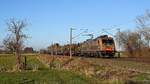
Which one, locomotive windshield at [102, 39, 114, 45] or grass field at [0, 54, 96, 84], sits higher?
locomotive windshield at [102, 39, 114, 45]

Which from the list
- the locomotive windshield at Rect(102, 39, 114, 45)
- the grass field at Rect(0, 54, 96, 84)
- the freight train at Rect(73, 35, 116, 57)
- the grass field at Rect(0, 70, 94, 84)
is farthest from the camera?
the locomotive windshield at Rect(102, 39, 114, 45)

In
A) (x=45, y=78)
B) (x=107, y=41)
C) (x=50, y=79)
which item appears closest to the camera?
(x=50, y=79)

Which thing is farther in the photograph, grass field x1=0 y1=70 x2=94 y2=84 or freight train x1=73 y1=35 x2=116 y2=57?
freight train x1=73 y1=35 x2=116 y2=57

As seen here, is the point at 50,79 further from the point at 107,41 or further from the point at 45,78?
the point at 107,41

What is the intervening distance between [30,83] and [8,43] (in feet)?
109

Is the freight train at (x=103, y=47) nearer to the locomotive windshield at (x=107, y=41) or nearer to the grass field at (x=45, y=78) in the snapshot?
the locomotive windshield at (x=107, y=41)

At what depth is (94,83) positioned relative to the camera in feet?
89.4

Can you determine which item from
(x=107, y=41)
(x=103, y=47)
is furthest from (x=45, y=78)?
(x=107, y=41)

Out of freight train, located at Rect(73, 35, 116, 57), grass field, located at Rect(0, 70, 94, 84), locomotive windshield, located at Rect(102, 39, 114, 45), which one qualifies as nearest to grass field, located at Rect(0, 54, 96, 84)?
grass field, located at Rect(0, 70, 94, 84)

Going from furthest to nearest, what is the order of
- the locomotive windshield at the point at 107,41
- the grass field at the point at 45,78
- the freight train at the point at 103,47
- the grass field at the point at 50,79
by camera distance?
the locomotive windshield at the point at 107,41, the freight train at the point at 103,47, the grass field at the point at 45,78, the grass field at the point at 50,79

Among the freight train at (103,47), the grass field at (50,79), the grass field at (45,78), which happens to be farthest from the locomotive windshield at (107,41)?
the grass field at (50,79)

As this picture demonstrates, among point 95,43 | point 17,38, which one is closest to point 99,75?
point 17,38

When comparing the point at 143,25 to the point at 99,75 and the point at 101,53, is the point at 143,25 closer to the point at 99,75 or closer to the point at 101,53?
the point at 101,53

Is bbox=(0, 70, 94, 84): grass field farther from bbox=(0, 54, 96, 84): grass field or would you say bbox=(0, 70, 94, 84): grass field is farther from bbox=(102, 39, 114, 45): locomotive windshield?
bbox=(102, 39, 114, 45): locomotive windshield
